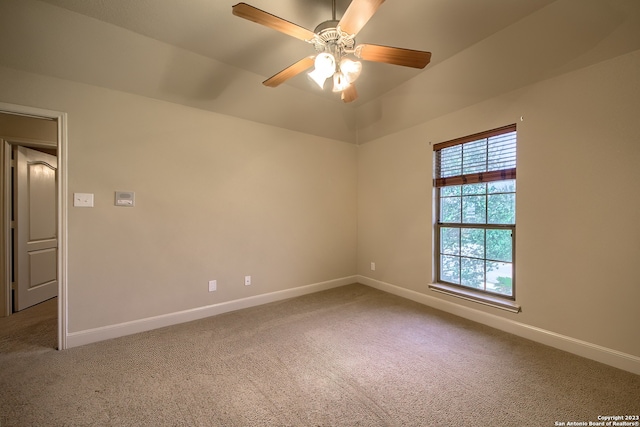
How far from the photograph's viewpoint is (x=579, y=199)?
7.15 feet

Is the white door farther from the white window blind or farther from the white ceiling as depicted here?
the white window blind

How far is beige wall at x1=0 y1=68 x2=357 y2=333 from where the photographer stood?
2.39 meters

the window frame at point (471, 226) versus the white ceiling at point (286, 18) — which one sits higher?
the white ceiling at point (286, 18)

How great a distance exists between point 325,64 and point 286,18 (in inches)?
31.3

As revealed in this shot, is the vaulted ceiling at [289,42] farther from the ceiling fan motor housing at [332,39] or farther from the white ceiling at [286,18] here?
the ceiling fan motor housing at [332,39]

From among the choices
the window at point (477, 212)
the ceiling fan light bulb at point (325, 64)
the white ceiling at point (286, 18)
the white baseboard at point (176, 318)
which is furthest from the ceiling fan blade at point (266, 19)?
the white baseboard at point (176, 318)

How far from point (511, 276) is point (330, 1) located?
3014 millimetres

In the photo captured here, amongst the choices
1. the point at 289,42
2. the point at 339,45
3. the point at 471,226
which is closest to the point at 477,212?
the point at 471,226

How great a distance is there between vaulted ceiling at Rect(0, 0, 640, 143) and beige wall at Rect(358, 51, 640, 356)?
0.69ft

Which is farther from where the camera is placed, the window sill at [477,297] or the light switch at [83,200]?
the window sill at [477,297]

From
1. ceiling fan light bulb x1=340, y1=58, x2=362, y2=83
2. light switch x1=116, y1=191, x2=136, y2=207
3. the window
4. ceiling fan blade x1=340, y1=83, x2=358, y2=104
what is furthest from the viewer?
the window

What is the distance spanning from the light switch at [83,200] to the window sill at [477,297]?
12.5 ft

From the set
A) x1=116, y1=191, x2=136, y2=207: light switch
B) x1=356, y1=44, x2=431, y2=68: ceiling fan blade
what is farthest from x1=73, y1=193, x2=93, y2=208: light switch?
x1=356, y1=44, x2=431, y2=68: ceiling fan blade

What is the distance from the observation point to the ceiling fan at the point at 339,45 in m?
1.44
